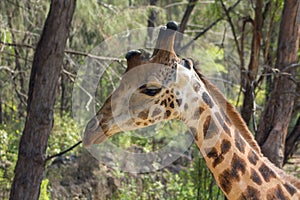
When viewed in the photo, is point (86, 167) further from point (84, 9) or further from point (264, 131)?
point (264, 131)

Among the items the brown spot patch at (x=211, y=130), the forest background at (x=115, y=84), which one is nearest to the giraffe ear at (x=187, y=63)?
the brown spot patch at (x=211, y=130)

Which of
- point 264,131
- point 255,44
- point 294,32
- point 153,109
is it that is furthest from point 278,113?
point 153,109

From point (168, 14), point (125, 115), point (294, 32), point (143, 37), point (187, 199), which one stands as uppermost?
point (168, 14)

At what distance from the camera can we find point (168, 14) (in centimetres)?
1179

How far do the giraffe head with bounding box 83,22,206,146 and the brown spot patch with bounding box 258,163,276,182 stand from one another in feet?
1.72

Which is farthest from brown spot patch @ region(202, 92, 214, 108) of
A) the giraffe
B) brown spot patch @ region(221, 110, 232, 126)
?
brown spot patch @ region(221, 110, 232, 126)

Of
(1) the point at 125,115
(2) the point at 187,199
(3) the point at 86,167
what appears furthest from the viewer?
(3) the point at 86,167

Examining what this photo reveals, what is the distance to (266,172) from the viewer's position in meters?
3.09

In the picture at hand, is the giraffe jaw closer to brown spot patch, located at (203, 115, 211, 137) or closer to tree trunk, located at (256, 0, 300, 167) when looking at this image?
brown spot patch, located at (203, 115, 211, 137)

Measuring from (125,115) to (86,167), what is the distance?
6.43 meters

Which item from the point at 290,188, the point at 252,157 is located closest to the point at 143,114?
the point at 252,157

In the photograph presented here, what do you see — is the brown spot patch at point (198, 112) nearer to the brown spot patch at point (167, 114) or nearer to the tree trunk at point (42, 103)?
the brown spot patch at point (167, 114)

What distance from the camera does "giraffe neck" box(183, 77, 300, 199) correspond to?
118 inches

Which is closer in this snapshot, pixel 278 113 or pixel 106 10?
pixel 278 113
